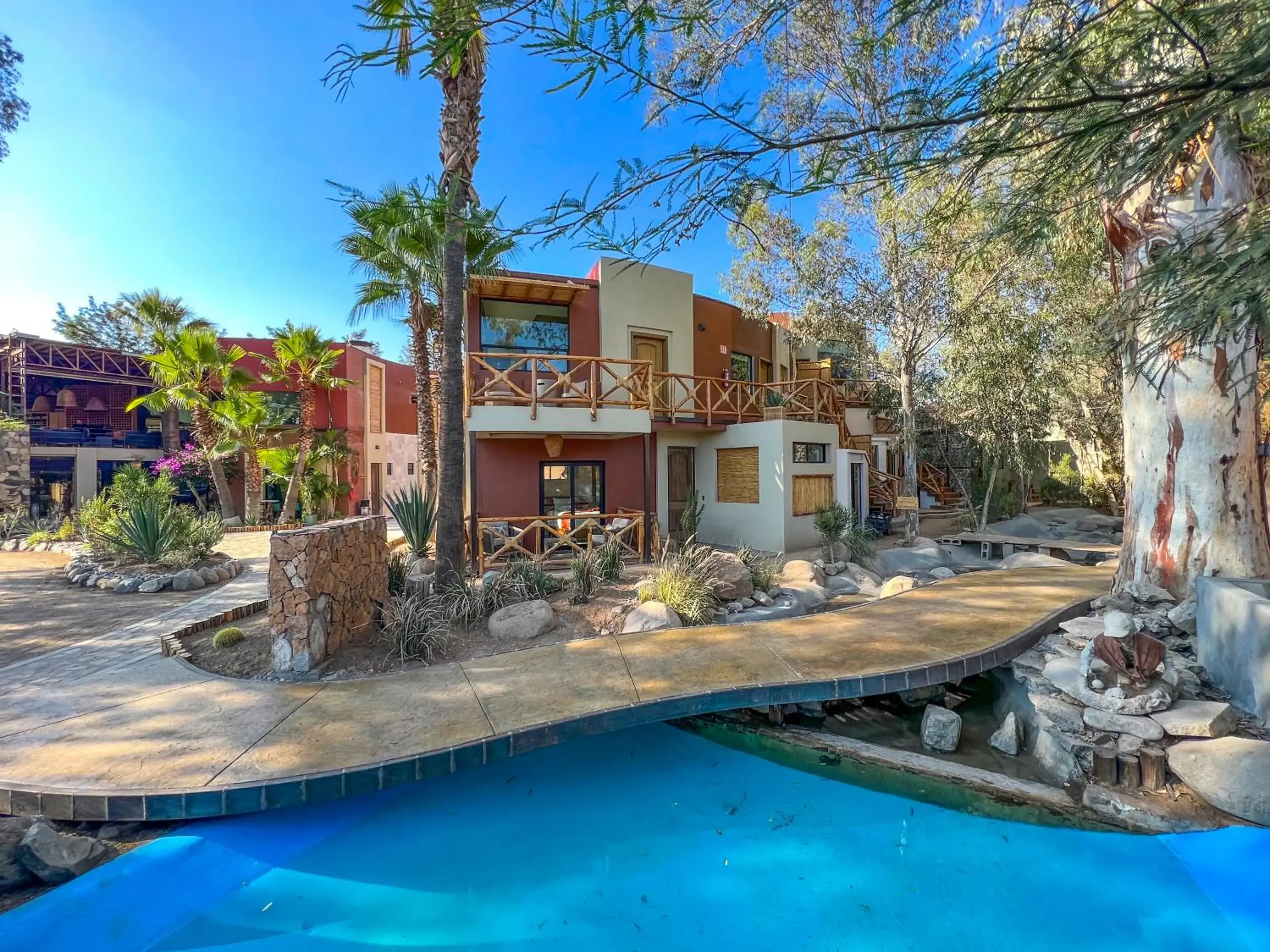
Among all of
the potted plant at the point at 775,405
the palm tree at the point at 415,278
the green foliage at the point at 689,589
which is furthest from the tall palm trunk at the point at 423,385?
the potted plant at the point at 775,405

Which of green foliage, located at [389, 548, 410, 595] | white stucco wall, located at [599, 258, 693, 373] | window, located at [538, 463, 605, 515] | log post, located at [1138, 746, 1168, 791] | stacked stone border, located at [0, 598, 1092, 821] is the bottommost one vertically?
log post, located at [1138, 746, 1168, 791]

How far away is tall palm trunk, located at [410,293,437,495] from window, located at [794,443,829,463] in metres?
8.15

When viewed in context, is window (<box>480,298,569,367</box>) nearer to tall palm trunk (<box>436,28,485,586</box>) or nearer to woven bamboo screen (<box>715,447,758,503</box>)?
woven bamboo screen (<box>715,447,758,503</box>)

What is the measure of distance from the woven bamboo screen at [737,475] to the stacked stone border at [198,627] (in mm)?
9229

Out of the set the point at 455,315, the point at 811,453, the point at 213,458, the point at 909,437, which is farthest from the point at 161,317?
the point at 909,437

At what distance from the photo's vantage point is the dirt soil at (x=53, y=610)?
5.88 metres

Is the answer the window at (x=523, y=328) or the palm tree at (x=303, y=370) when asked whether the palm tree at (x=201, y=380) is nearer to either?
the palm tree at (x=303, y=370)

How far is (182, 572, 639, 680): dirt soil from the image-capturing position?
16.3 feet

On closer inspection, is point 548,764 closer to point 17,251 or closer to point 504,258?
point 504,258

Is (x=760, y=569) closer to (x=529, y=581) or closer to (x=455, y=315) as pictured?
(x=529, y=581)

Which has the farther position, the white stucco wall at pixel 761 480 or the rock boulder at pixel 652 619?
the white stucco wall at pixel 761 480

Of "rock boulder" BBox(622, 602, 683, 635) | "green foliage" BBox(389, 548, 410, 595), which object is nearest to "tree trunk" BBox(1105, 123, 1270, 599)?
"rock boulder" BBox(622, 602, 683, 635)

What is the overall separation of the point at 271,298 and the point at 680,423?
46.9ft

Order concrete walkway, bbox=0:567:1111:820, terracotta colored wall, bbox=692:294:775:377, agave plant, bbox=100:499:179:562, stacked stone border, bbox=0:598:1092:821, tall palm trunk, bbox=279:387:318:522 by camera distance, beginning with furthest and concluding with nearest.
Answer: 1. tall palm trunk, bbox=279:387:318:522
2. terracotta colored wall, bbox=692:294:775:377
3. agave plant, bbox=100:499:179:562
4. concrete walkway, bbox=0:567:1111:820
5. stacked stone border, bbox=0:598:1092:821
